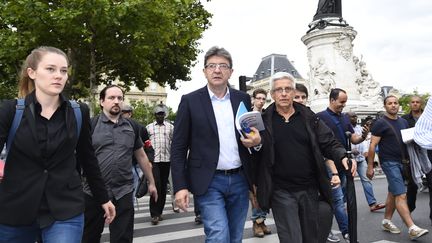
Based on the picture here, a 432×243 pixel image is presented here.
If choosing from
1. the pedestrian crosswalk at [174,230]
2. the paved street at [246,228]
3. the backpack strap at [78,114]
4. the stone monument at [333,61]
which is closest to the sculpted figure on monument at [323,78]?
the stone monument at [333,61]

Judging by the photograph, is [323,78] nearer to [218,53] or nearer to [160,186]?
[160,186]

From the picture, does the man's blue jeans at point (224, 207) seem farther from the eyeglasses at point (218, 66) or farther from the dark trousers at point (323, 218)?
the eyeglasses at point (218, 66)

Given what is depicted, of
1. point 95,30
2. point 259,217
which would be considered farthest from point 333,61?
point 259,217

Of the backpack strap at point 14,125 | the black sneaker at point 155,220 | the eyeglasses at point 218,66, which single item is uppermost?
the eyeglasses at point 218,66

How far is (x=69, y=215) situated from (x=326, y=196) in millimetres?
2326

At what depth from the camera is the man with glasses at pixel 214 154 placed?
374 centimetres

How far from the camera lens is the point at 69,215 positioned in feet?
9.31

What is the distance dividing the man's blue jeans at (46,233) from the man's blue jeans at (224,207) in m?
1.18

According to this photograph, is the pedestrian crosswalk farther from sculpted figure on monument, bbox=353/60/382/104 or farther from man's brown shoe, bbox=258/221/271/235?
sculpted figure on monument, bbox=353/60/382/104

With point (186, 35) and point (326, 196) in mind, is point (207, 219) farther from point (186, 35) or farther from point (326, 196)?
point (186, 35)

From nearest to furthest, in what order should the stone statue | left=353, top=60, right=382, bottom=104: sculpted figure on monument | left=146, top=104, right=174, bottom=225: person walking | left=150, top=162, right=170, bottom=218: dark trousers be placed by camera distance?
left=150, top=162, right=170, bottom=218: dark trousers, left=146, top=104, right=174, bottom=225: person walking, the stone statue, left=353, top=60, right=382, bottom=104: sculpted figure on monument

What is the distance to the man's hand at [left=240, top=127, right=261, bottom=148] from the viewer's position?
3648 millimetres

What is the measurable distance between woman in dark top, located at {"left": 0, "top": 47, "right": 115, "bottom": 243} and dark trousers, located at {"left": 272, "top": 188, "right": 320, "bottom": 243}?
180 cm

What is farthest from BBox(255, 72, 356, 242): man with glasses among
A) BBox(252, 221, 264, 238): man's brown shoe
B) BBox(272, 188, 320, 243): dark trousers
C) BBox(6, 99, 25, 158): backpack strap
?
BBox(252, 221, 264, 238): man's brown shoe
